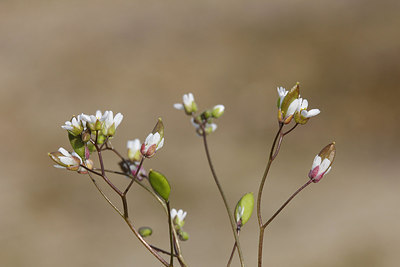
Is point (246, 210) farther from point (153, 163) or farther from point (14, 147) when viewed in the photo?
point (14, 147)

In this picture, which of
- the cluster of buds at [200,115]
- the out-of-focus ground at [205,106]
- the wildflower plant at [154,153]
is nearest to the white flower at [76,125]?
the wildflower plant at [154,153]

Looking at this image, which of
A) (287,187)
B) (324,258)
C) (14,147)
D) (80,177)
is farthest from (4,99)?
(324,258)

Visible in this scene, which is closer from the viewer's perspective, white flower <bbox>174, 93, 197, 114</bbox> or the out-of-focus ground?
white flower <bbox>174, 93, 197, 114</bbox>

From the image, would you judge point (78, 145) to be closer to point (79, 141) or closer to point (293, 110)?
point (79, 141)

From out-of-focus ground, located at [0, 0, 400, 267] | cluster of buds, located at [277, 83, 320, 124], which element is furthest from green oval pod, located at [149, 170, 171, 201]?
out-of-focus ground, located at [0, 0, 400, 267]

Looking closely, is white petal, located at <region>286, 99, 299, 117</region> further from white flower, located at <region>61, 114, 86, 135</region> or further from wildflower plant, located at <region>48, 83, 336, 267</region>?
white flower, located at <region>61, 114, 86, 135</region>

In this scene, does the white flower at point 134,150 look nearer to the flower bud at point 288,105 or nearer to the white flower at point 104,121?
the white flower at point 104,121

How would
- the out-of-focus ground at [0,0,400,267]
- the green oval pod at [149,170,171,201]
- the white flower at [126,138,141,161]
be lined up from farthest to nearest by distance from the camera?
the out-of-focus ground at [0,0,400,267] → the white flower at [126,138,141,161] → the green oval pod at [149,170,171,201]

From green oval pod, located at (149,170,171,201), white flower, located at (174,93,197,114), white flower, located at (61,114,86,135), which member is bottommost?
green oval pod, located at (149,170,171,201)
